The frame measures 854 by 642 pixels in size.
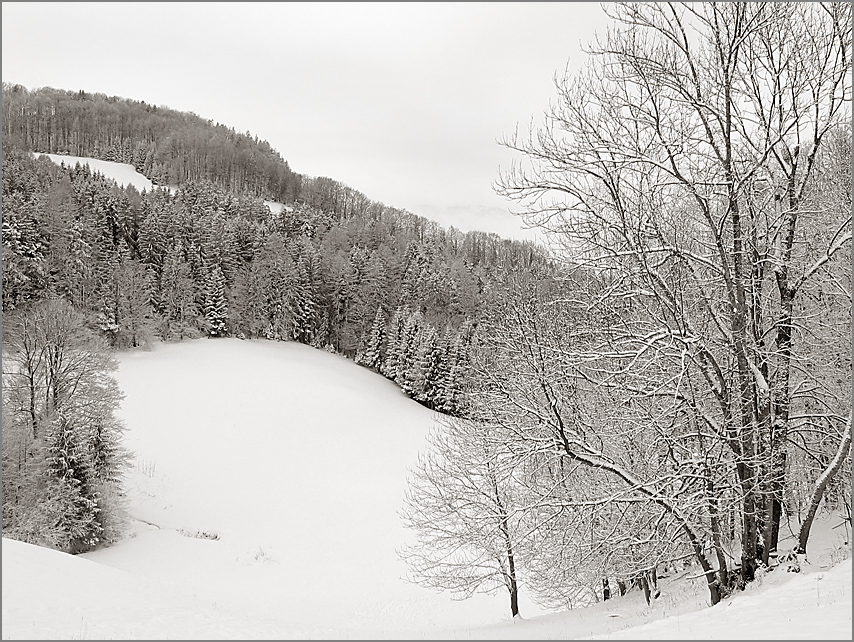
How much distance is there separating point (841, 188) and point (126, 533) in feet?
82.8

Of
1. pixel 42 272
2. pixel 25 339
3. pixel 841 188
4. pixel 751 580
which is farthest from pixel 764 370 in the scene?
pixel 42 272

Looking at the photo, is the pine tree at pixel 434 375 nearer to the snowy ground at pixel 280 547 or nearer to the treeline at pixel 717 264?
the snowy ground at pixel 280 547

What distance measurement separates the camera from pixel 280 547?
868 inches

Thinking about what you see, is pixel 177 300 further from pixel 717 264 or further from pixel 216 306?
pixel 717 264

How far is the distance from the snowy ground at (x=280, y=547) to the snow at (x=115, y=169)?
60.3 m

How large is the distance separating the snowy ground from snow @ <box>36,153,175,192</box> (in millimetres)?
60306

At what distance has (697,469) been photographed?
262 inches

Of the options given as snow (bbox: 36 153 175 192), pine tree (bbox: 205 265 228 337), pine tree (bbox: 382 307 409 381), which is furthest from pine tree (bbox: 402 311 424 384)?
snow (bbox: 36 153 175 192)

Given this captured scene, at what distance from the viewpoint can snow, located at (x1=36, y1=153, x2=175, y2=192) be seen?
90.9m

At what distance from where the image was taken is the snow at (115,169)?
9088 cm

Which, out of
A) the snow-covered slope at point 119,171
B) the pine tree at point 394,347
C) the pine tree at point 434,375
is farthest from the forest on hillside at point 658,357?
the snow-covered slope at point 119,171

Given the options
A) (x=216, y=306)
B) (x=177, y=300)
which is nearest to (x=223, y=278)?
(x=216, y=306)

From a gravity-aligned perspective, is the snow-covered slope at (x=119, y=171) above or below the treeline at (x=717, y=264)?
above

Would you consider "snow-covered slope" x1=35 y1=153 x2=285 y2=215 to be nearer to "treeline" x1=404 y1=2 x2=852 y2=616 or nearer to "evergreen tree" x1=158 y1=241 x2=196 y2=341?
"evergreen tree" x1=158 y1=241 x2=196 y2=341
